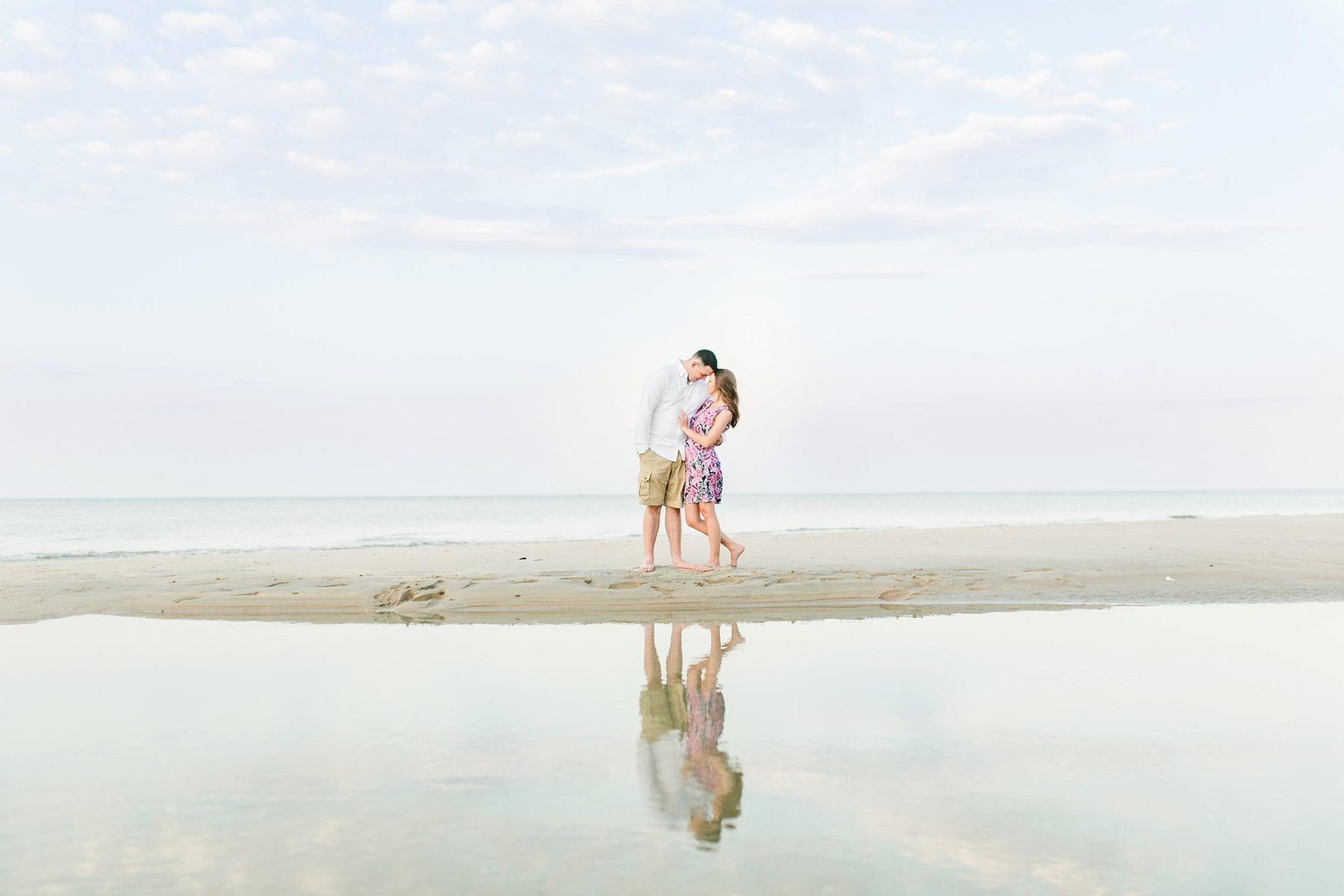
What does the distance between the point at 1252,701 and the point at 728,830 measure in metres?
2.82

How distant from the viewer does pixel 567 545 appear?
14383 mm

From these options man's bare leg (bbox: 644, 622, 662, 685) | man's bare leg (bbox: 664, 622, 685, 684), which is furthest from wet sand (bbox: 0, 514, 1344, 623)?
man's bare leg (bbox: 644, 622, 662, 685)

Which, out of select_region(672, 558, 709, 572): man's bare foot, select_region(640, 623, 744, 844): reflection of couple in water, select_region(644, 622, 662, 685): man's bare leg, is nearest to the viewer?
select_region(640, 623, 744, 844): reflection of couple in water

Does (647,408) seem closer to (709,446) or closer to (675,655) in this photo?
(709,446)

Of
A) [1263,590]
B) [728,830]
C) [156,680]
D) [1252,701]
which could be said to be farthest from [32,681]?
[1263,590]

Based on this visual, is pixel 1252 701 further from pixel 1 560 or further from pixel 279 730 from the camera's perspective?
pixel 1 560

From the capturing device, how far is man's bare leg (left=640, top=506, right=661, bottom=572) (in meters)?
8.81

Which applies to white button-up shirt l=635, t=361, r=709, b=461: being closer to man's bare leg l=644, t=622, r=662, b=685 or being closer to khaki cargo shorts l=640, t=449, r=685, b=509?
khaki cargo shorts l=640, t=449, r=685, b=509

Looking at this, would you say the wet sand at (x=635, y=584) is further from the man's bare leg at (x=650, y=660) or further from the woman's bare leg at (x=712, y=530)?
the man's bare leg at (x=650, y=660)

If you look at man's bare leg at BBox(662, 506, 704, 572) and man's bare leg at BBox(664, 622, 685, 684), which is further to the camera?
man's bare leg at BBox(662, 506, 704, 572)

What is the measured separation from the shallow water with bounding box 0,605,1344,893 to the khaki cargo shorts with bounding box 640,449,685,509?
10.9 ft

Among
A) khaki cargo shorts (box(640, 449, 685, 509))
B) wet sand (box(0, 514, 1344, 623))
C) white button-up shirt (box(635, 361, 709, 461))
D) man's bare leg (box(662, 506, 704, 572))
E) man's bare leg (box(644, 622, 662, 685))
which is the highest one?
white button-up shirt (box(635, 361, 709, 461))

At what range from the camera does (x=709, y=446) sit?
29.1 ft

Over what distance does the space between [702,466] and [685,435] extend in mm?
313
